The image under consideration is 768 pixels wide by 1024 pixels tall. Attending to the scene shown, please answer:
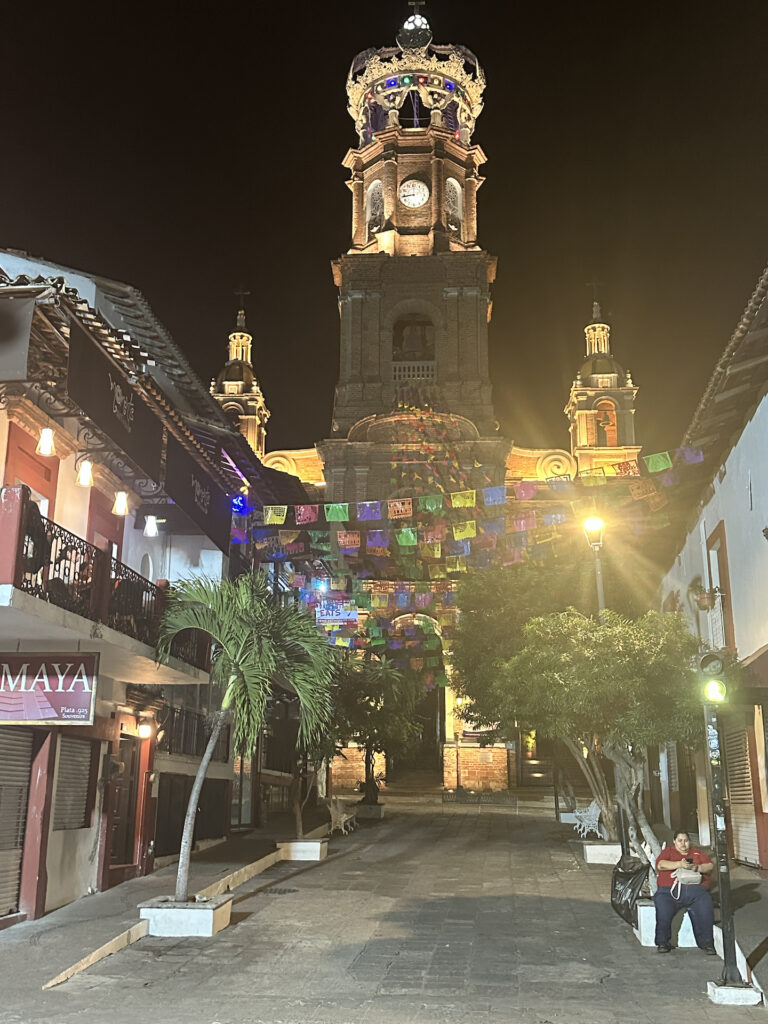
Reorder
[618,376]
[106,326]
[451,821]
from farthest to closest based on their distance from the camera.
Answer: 1. [618,376]
2. [451,821]
3. [106,326]

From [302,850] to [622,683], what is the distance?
9.33 metres

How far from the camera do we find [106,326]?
516 inches

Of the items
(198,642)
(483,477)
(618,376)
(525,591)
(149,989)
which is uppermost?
(618,376)

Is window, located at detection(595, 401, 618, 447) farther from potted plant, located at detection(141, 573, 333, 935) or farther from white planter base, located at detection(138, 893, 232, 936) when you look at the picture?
white planter base, located at detection(138, 893, 232, 936)

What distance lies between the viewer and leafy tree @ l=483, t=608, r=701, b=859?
547 inches

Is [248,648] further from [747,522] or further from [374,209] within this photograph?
[374,209]

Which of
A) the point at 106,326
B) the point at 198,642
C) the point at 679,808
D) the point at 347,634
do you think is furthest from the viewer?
the point at 347,634

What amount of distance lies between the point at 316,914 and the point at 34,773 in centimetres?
424

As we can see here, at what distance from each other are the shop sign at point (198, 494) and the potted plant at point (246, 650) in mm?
3820

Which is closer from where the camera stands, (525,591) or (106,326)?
(106,326)

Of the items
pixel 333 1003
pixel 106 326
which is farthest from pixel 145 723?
pixel 333 1003

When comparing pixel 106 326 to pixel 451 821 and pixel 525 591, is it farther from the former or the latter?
pixel 451 821

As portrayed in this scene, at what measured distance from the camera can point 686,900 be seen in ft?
36.5

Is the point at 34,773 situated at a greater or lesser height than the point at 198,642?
lesser
